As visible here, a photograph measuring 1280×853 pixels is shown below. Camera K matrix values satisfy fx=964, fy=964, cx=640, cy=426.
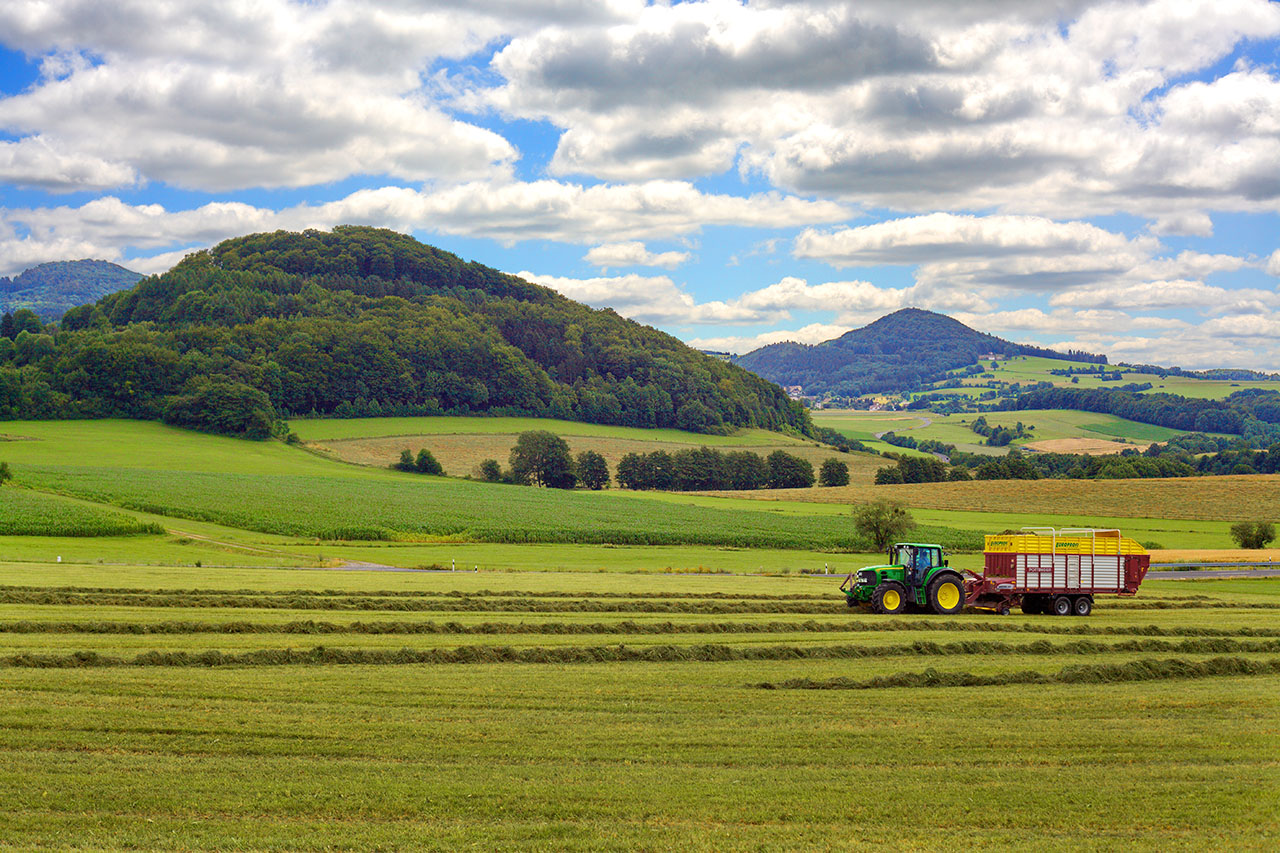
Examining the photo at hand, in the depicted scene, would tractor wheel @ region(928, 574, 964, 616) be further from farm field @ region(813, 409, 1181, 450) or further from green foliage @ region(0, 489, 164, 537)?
farm field @ region(813, 409, 1181, 450)

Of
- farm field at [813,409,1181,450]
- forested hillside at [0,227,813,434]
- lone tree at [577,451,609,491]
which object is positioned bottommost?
lone tree at [577,451,609,491]

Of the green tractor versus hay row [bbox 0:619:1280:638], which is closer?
hay row [bbox 0:619:1280:638]

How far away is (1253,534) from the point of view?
59.9m

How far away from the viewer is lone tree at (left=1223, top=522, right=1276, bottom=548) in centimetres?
5984

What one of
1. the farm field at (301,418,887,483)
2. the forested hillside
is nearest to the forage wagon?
the farm field at (301,418,887,483)

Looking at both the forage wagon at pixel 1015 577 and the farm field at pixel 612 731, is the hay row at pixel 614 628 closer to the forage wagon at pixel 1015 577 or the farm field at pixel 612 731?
the farm field at pixel 612 731

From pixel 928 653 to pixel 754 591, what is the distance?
41.2 ft

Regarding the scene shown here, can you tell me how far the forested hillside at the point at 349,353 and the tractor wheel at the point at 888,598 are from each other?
92.9 m

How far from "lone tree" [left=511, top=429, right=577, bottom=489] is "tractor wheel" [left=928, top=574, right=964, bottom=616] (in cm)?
7003

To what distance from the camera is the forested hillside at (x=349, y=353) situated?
369 ft

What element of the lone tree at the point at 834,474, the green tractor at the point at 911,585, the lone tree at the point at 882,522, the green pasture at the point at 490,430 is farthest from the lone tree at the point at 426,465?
the green tractor at the point at 911,585

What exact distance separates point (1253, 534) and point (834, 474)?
4629 cm

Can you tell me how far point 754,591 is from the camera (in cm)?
3334

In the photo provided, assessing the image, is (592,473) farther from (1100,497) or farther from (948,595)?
(948,595)
